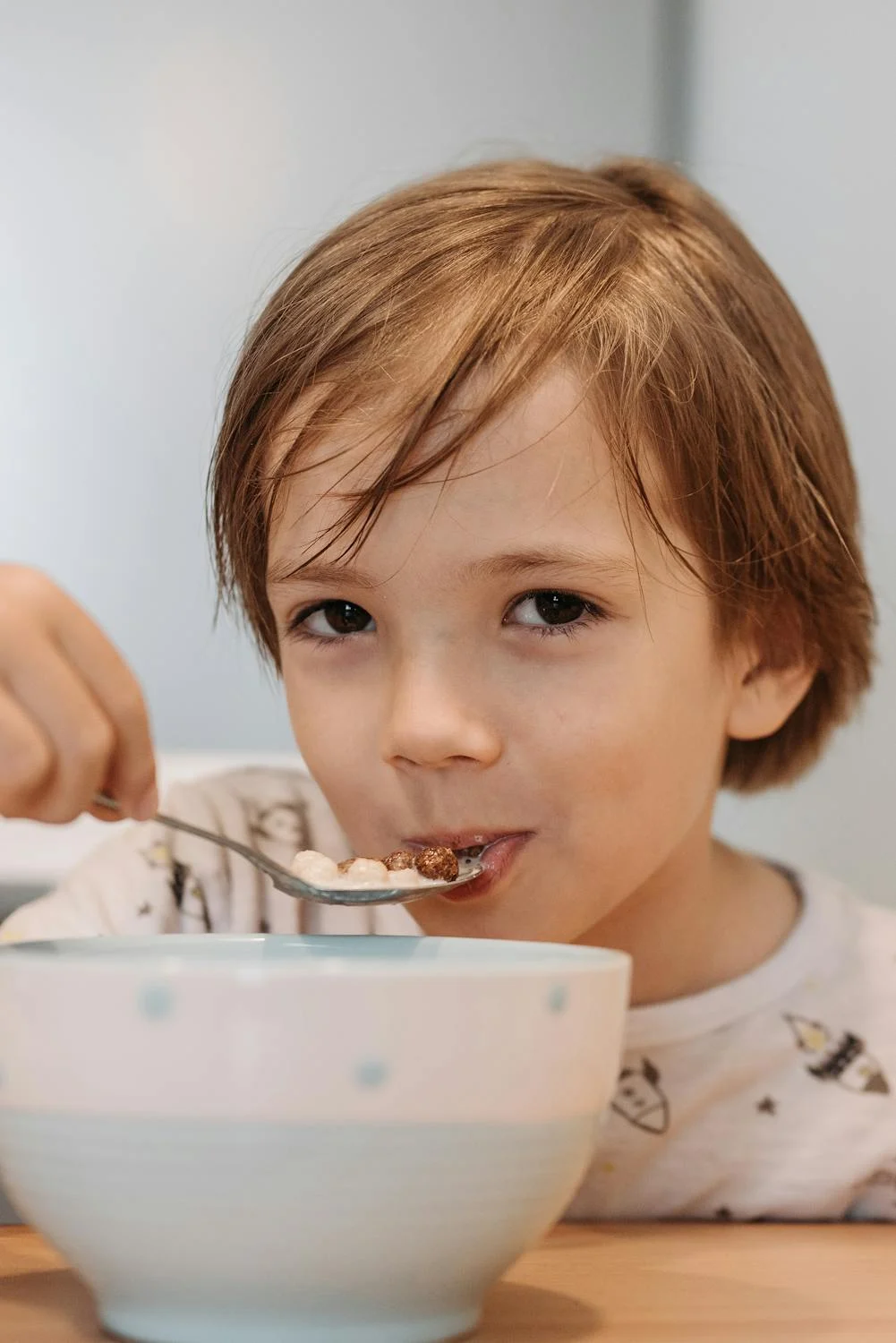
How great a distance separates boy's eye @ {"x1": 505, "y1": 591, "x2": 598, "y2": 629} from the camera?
2.50 ft

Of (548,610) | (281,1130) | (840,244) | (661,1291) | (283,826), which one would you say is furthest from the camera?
(840,244)

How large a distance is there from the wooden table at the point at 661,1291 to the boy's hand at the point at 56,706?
6.1 inches

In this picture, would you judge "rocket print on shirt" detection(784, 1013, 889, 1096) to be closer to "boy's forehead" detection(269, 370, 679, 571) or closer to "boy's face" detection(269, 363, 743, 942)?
"boy's face" detection(269, 363, 743, 942)

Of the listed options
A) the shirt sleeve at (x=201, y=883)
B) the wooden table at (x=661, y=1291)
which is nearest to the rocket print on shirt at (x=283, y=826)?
the shirt sleeve at (x=201, y=883)

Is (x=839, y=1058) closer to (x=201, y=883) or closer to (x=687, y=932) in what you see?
(x=687, y=932)

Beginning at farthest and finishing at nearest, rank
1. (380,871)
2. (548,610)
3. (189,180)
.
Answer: (189,180) < (548,610) < (380,871)

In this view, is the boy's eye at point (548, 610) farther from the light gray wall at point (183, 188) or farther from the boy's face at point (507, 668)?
the light gray wall at point (183, 188)

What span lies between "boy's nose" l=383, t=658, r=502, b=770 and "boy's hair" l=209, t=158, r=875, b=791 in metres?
0.08

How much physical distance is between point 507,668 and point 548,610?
39mm

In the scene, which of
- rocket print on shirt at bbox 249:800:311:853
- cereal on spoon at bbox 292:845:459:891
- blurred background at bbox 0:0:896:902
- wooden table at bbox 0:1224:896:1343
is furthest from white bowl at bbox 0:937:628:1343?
blurred background at bbox 0:0:896:902

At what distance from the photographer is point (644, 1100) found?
3.00 feet

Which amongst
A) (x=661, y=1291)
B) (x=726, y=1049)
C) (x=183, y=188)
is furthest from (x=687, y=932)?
(x=183, y=188)

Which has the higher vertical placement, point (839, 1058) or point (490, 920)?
point (490, 920)

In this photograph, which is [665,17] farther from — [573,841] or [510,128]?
[573,841]
